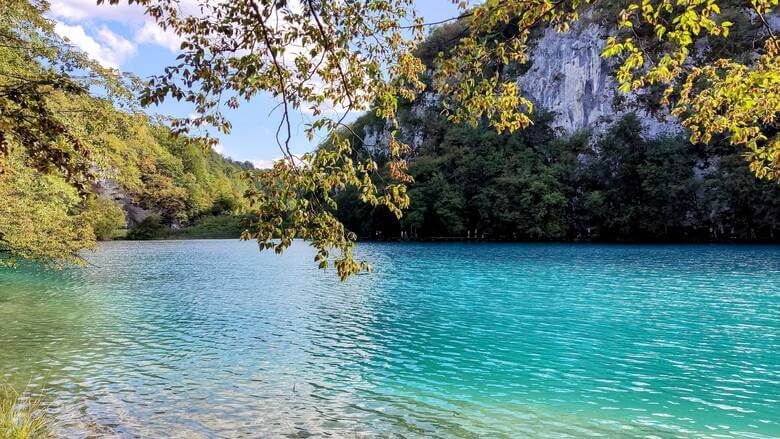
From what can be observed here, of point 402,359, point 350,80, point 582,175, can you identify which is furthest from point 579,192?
point 350,80

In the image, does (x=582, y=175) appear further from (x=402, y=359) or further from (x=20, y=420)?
(x=20, y=420)

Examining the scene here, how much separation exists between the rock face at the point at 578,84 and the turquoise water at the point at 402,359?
58308 millimetres

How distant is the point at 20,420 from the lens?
797cm

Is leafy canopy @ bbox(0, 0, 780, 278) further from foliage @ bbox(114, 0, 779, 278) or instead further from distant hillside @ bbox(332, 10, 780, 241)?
distant hillside @ bbox(332, 10, 780, 241)

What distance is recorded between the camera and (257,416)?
30.3ft

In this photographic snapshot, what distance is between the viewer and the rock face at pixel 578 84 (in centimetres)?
7975

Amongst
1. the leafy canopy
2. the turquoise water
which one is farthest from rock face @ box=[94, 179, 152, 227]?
the leafy canopy

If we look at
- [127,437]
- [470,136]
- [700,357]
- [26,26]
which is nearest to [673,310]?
[700,357]

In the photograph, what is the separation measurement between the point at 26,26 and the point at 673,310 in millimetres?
25575

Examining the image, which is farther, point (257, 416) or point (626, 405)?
point (626, 405)

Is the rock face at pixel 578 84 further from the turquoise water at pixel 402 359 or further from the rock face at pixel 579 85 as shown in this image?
the turquoise water at pixel 402 359

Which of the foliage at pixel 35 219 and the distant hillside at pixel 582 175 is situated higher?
the distant hillside at pixel 582 175

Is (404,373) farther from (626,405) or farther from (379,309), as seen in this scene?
(379,309)

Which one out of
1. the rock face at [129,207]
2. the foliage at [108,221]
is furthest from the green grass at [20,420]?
the rock face at [129,207]
